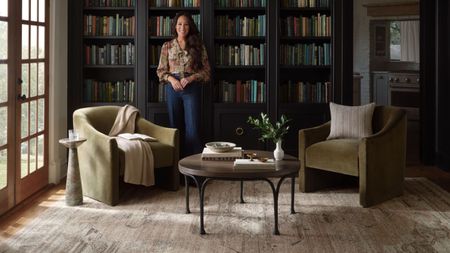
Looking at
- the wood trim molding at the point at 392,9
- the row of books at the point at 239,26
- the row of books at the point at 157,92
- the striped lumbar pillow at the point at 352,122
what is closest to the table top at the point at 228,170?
the striped lumbar pillow at the point at 352,122

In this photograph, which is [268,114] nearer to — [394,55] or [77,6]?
[77,6]

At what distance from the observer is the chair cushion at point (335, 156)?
5230 mm

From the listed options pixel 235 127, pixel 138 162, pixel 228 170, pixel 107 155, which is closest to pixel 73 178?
pixel 107 155

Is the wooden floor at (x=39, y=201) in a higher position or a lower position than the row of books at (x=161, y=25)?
lower

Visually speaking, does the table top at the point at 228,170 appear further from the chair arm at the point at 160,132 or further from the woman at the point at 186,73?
the woman at the point at 186,73

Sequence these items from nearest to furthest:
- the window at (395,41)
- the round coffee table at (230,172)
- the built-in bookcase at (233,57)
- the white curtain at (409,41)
Result: the round coffee table at (230,172) < the built-in bookcase at (233,57) < the white curtain at (409,41) < the window at (395,41)

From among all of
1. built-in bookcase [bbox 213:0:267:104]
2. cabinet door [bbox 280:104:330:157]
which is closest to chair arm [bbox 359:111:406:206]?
cabinet door [bbox 280:104:330:157]

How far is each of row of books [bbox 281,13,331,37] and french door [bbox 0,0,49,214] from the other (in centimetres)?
264

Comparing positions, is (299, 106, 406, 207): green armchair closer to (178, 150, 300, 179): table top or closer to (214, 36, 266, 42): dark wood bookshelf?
(178, 150, 300, 179): table top

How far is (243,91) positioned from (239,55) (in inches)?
16.1

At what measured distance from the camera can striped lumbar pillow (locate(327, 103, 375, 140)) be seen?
5652 millimetres

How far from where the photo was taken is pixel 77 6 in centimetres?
676

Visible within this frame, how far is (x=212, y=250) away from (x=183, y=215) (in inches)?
36.5

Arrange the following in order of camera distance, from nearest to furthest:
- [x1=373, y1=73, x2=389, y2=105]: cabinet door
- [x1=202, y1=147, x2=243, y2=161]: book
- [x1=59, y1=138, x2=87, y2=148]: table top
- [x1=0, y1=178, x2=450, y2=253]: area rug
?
[x1=0, y1=178, x2=450, y2=253]: area rug < [x1=202, y1=147, x2=243, y2=161]: book < [x1=59, y1=138, x2=87, y2=148]: table top < [x1=373, y1=73, x2=389, y2=105]: cabinet door
